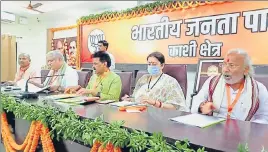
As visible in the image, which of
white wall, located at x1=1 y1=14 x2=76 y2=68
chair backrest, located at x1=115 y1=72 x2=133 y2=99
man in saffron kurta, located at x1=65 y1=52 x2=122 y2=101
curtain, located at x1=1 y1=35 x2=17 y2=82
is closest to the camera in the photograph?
man in saffron kurta, located at x1=65 y1=52 x2=122 y2=101

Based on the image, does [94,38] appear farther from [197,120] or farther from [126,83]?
[197,120]

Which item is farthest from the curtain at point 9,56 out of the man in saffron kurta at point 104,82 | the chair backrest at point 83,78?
the man in saffron kurta at point 104,82

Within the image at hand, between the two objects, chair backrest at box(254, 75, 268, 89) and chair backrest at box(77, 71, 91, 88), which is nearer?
chair backrest at box(254, 75, 268, 89)

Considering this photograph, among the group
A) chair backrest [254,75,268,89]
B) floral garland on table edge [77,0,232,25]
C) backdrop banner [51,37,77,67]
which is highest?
floral garland on table edge [77,0,232,25]

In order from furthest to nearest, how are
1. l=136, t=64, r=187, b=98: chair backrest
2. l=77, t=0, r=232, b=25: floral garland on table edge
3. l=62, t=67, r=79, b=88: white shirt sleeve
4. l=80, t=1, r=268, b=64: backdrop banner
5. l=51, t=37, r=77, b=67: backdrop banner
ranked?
1. l=51, t=37, r=77, b=67: backdrop banner
2. l=77, t=0, r=232, b=25: floral garland on table edge
3. l=80, t=1, r=268, b=64: backdrop banner
4. l=62, t=67, r=79, b=88: white shirt sleeve
5. l=136, t=64, r=187, b=98: chair backrest

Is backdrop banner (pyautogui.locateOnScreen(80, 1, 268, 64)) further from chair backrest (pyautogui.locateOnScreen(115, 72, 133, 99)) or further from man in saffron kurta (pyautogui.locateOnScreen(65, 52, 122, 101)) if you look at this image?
man in saffron kurta (pyautogui.locateOnScreen(65, 52, 122, 101))

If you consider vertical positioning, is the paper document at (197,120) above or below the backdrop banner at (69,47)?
below

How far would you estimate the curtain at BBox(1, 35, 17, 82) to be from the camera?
21.1 ft

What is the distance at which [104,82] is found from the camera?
2.43 m

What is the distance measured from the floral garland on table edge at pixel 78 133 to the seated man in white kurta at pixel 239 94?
2.44ft

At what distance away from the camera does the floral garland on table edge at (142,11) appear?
375cm

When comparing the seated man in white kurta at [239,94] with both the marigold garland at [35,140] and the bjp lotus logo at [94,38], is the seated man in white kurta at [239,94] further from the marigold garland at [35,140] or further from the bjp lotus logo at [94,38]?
the bjp lotus logo at [94,38]

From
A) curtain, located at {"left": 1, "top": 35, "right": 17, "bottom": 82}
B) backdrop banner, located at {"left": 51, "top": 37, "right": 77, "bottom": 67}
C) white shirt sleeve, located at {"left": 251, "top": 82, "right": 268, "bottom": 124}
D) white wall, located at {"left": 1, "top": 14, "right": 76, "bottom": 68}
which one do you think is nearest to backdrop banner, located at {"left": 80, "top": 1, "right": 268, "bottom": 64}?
backdrop banner, located at {"left": 51, "top": 37, "right": 77, "bottom": 67}

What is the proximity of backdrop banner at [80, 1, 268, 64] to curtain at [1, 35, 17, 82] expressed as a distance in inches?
115
